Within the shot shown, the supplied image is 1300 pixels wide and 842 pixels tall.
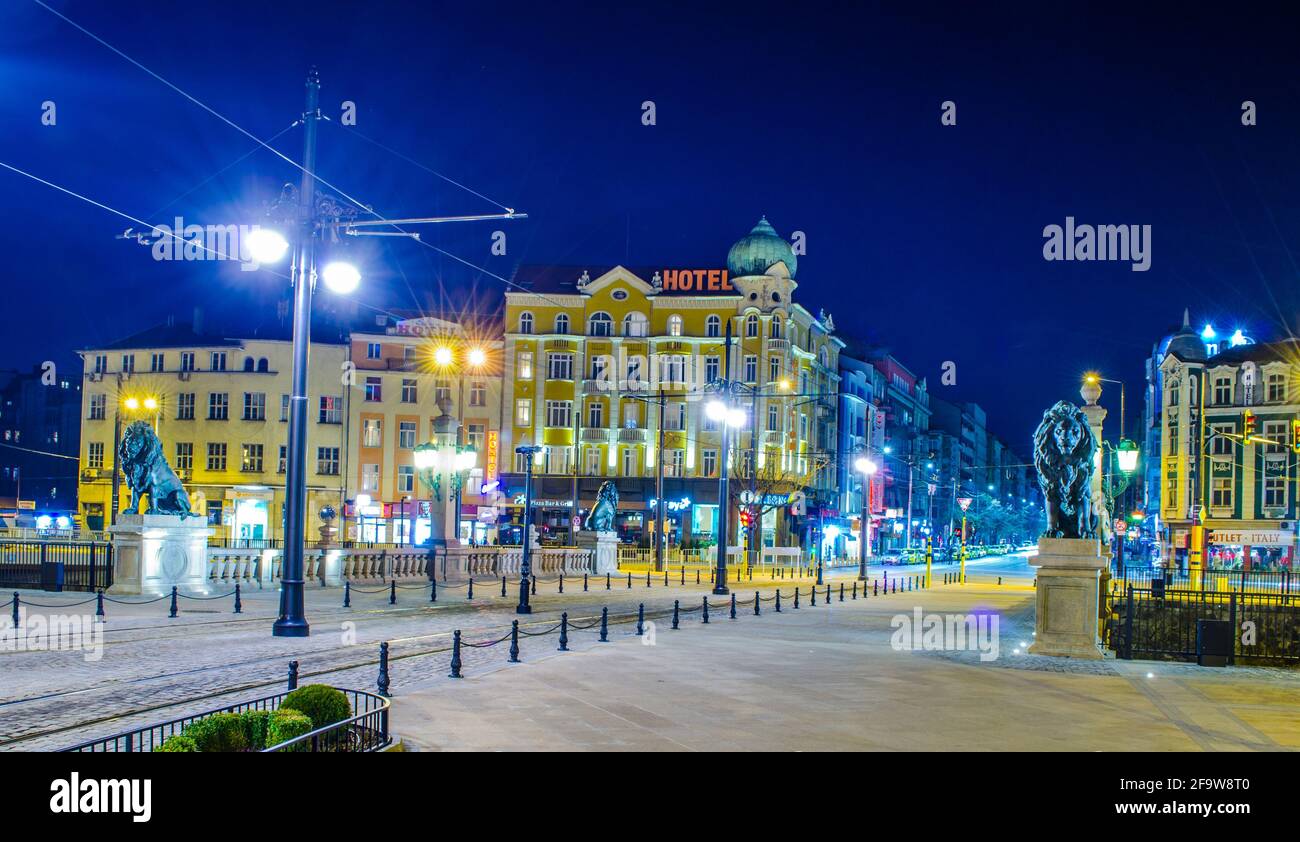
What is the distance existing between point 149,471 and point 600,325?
52415mm

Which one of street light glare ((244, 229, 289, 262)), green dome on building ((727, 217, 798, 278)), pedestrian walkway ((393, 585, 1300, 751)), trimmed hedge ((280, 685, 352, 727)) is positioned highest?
green dome on building ((727, 217, 798, 278))

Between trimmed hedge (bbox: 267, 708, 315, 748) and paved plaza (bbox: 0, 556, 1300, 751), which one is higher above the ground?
trimmed hedge (bbox: 267, 708, 315, 748)

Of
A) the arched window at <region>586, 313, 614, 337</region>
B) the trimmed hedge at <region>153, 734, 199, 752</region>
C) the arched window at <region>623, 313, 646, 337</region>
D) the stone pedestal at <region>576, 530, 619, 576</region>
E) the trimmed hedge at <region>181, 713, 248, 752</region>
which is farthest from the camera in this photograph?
the arched window at <region>586, 313, 614, 337</region>

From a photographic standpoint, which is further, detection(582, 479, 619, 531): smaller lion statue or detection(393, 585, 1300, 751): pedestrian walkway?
detection(582, 479, 619, 531): smaller lion statue

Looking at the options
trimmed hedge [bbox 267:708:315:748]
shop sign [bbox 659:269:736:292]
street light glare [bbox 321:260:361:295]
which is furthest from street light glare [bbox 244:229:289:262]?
shop sign [bbox 659:269:736:292]

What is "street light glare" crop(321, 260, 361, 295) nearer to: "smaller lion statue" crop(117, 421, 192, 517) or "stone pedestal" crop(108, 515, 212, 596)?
"smaller lion statue" crop(117, 421, 192, 517)

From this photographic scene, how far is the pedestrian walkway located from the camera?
12.2m

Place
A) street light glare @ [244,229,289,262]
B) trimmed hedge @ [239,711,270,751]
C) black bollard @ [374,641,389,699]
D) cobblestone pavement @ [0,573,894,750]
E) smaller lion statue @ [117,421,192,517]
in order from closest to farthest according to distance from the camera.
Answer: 1. trimmed hedge @ [239,711,270,751]
2. cobblestone pavement @ [0,573,894,750]
3. black bollard @ [374,641,389,699]
4. street light glare @ [244,229,289,262]
5. smaller lion statue @ [117,421,192,517]

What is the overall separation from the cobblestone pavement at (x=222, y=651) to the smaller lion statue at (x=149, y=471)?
8.02ft

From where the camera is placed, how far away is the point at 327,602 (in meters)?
32.6

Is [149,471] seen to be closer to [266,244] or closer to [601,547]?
[266,244]

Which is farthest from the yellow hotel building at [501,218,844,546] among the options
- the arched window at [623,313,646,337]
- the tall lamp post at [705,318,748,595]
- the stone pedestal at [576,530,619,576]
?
the tall lamp post at [705,318,748,595]

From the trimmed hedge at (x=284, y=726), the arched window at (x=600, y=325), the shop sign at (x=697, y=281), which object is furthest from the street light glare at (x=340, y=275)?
the shop sign at (x=697, y=281)
